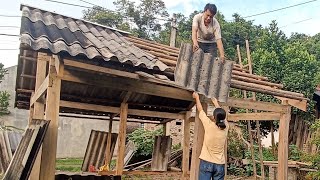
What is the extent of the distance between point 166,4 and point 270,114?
1311 inches

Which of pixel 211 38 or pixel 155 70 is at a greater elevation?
pixel 211 38

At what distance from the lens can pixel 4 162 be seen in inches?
394

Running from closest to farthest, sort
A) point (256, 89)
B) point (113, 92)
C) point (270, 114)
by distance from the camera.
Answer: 1. point (256, 89)
2. point (270, 114)
3. point (113, 92)

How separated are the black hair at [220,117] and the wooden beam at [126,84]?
49.4 inches

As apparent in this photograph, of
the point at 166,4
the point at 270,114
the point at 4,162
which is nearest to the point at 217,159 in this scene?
the point at 270,114

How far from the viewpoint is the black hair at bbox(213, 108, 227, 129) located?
15.2 ft

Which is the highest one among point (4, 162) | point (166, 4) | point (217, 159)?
point (166, 4)

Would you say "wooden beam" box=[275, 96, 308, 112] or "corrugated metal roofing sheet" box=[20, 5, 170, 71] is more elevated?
"corrugated metal roofing sheet" box=[20, 5, 170, 71]

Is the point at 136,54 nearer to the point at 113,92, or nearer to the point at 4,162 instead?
the point at 113,92

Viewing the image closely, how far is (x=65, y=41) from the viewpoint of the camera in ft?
15.9

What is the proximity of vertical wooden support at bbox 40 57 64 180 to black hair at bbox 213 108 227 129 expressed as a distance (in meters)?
2.14

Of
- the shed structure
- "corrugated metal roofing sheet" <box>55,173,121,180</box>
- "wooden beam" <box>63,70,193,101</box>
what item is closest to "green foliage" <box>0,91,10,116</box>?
the shed structure

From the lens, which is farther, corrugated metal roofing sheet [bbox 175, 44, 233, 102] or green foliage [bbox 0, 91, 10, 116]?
green foliage [bbox 0, 91, 10, 116]

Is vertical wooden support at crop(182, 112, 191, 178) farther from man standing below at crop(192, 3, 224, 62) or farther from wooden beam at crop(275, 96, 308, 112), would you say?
man standing below at crop(192, 3, 224, 62)
